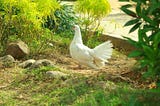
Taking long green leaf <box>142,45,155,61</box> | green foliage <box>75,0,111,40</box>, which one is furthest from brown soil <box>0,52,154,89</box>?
long green leaf <box>142,45,155,61</box>

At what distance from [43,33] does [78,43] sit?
975 mm

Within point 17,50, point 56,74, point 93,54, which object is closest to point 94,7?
point 93,54

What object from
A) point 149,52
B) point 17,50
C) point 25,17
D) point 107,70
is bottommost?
point 107,70

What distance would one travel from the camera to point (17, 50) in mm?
6609

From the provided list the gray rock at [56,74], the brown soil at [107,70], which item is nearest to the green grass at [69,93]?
the gray rock at [56,74]

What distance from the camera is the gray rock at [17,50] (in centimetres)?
661

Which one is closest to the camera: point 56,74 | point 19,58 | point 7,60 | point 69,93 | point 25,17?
point 69,93

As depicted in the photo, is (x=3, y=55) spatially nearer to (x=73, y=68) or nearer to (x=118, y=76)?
(x=73, y=68)

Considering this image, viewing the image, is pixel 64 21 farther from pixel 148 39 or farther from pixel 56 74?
pixel 148 39

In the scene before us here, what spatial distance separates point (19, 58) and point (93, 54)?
1148 mm

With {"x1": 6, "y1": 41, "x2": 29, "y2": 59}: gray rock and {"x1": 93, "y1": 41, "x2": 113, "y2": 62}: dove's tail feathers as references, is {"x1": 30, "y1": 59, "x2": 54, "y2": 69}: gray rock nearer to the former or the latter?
{"x1": 6, "y1": 41, "x2": 29, "y2": 59}: gray rock

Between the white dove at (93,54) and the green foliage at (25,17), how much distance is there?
2.22 feet

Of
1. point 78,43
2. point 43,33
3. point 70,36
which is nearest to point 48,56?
point 43,33

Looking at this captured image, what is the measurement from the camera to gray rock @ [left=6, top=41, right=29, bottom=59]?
21.7 ft
